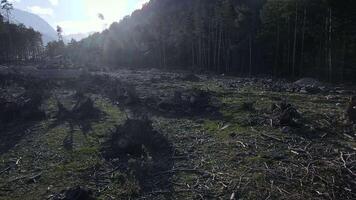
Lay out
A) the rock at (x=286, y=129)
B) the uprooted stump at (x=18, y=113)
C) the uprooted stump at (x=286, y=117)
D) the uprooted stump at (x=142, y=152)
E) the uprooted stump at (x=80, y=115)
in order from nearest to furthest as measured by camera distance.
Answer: the uprooted stump at (x=142, y=152) < the rock at (x=286, y=129) < the uprooted stump at (x=286, y=117) < the uprooted stump at (x=80, y=115) < the uprooted stump at (x=18, y=113)

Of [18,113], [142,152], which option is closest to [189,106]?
[142,152]

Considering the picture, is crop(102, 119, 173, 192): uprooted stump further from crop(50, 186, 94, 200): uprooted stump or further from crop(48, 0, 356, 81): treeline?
crop(48, 0, 356, 81): treeline

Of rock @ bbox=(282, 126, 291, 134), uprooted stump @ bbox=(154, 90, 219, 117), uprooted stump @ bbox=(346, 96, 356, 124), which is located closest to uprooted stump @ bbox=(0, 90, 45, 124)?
uprooted stump @ bbox=(154, 90, 219, 117)

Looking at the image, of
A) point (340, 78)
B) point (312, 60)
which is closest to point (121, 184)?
point (340, 78)

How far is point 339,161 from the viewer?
12.5 meters

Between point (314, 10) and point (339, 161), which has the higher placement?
point (314, 10)

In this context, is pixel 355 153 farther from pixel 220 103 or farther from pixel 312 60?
pixel 312 60

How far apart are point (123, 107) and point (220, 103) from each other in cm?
616

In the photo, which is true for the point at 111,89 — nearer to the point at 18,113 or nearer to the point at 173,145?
the point at 18,113

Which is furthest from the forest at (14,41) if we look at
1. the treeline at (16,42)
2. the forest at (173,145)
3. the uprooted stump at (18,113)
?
the uprooted stump at (18,113)

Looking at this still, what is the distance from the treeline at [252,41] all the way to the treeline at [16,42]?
2242cm

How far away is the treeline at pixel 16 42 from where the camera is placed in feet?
376

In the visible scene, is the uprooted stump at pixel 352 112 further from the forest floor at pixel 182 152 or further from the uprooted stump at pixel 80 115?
the uprooted stump at pixel 80 115

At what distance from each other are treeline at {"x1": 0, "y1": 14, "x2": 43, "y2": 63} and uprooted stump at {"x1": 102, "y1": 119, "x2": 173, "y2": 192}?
95.6m
